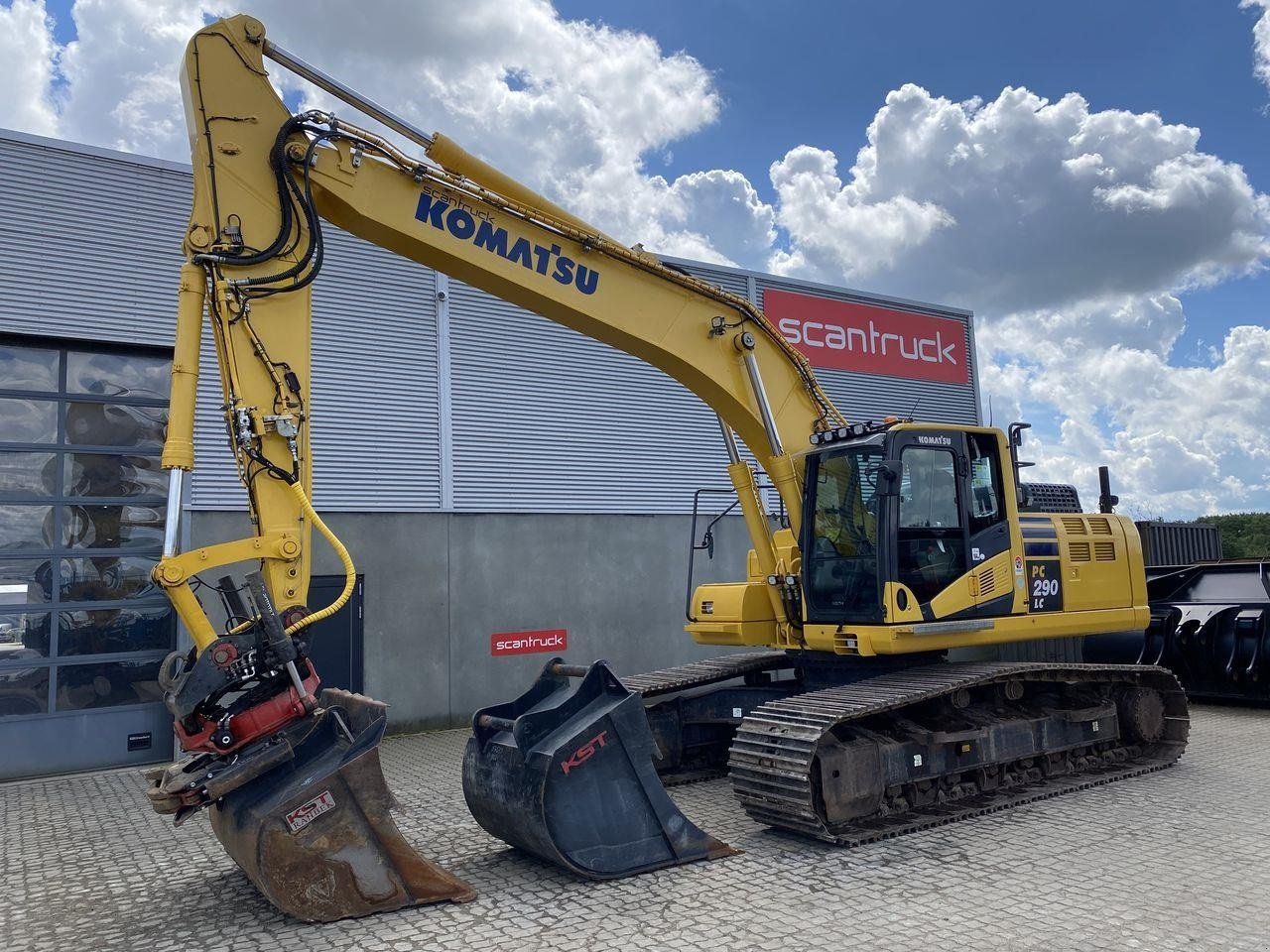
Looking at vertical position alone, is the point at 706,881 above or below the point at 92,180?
below

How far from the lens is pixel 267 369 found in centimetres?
536

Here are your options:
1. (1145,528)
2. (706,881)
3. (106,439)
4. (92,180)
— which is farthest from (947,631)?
(1145,528)

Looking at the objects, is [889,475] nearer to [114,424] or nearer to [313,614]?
[313,614]

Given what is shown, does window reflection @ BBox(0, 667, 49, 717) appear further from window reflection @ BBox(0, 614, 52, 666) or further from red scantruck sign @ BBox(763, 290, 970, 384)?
red scantruck sign @ BBox(763, 290, 970, 384)

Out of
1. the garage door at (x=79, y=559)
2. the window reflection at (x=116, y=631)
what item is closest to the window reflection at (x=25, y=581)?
the garage door at (x=79, y=559)

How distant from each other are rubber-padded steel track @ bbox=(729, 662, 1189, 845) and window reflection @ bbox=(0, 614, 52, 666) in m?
7.17

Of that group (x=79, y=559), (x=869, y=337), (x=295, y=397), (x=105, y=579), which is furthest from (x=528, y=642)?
(x=869, y=337)

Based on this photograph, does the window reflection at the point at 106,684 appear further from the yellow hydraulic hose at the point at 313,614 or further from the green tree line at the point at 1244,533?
the green tree line at the point at 1244,533

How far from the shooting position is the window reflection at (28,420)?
9703 mm

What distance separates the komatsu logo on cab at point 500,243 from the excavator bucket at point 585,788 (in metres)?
2.74

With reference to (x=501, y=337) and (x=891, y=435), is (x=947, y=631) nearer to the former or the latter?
(x=891, y=435)

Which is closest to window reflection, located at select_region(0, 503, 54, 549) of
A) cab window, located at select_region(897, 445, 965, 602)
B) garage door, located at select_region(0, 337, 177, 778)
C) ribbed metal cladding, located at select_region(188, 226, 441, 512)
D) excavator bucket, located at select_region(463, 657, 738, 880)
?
garage door, located at select_region(0, 337, 177, 778)

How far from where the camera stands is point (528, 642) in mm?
11945

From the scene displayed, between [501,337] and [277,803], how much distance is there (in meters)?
8.49
